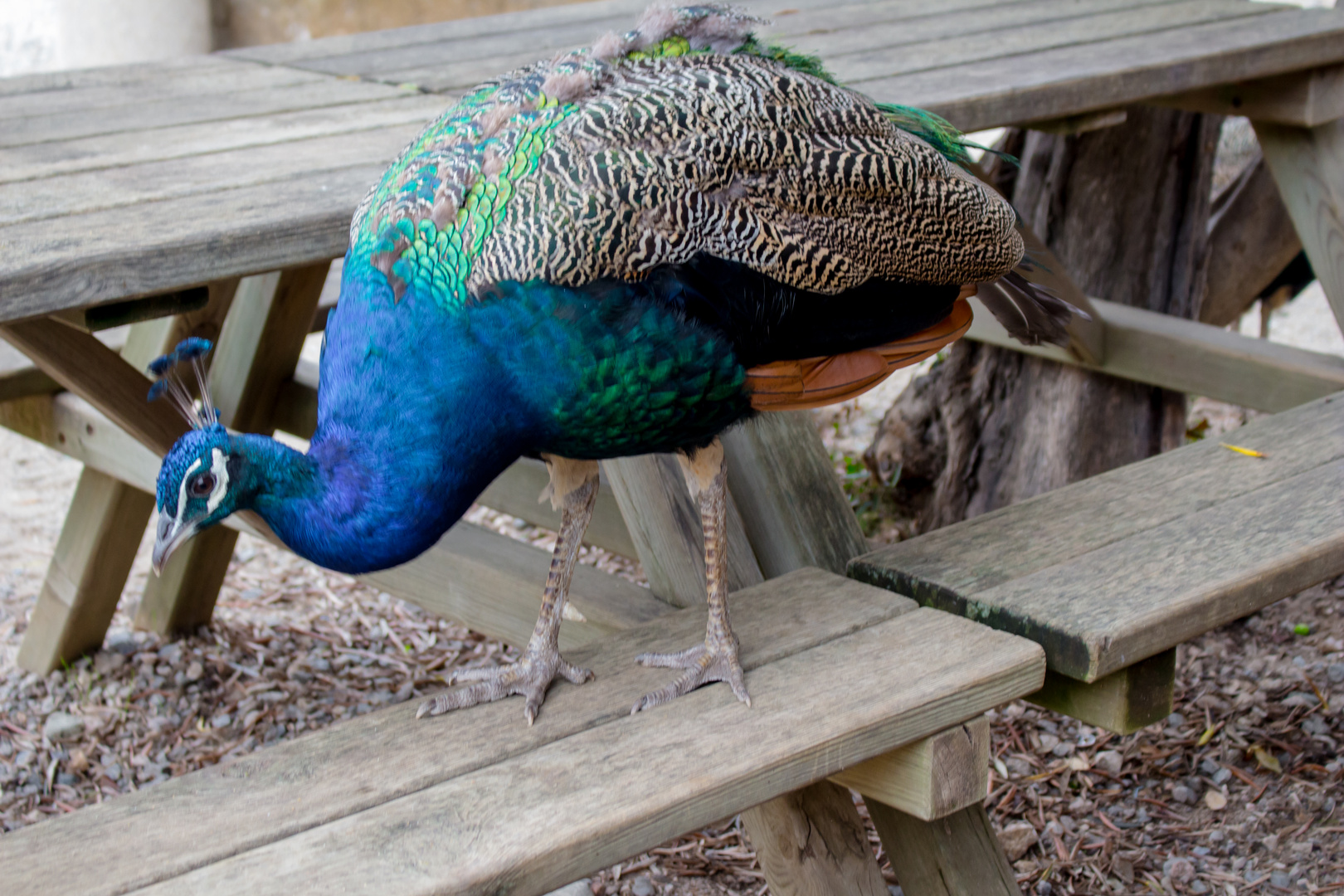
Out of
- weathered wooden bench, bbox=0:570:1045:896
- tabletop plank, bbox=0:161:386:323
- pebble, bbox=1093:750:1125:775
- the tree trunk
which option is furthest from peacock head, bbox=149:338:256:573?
the tree trunk

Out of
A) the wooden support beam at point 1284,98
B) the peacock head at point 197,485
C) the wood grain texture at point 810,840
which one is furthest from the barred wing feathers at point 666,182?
the wooden support beam at point 1284,98

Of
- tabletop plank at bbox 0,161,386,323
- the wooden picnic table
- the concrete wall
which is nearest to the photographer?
tabletop plank at bbox 0,161,386,323

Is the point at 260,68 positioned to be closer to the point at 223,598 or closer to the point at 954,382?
the point at 223,598

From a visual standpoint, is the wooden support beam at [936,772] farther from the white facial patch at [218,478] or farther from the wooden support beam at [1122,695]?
the white facial patch at [218,478]

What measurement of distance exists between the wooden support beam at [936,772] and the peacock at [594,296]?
23 cm

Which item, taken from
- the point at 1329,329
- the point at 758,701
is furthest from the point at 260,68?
the point at 1329,329

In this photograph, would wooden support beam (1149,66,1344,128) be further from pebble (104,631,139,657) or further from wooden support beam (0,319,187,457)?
pebble (104,631,139,657)

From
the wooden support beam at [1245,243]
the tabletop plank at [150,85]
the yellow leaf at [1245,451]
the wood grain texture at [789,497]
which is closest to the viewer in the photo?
the wood grain texture at [789,497]

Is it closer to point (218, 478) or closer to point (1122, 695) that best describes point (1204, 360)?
point (1122, 695)

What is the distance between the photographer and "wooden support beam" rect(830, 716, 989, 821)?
1.73 m

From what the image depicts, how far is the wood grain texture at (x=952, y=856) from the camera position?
1976 mm

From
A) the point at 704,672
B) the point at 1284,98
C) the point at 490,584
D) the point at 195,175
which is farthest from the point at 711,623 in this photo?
the point at 1284,98

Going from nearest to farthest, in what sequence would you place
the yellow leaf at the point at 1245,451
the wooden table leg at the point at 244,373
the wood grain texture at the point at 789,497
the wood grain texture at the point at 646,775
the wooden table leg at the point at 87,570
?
the wood grain texture at the point at 646,775 → the wood grain texture at the point at 789,497 → the yellow leaf at the point at 1245,451 → the wooden table leg at the point at 244,373 → the wooden table leg at the point at 87,570

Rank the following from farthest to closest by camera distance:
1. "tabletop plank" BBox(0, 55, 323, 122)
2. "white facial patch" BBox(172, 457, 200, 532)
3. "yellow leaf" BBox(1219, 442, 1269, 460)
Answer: "tabletop plank" BBox(0, 55, 323, 122)
"yellow leaf" BBox(1219, 442, 1269, 460)
"white facial patch" BBox(172, 457, 200, 532)
